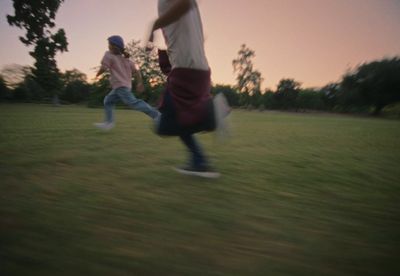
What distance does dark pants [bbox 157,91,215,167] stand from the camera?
251cm

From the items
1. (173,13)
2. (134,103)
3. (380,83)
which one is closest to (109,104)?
(134,103)

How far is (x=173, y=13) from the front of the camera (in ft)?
7.53

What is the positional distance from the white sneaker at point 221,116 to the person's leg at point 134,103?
2.66 metres

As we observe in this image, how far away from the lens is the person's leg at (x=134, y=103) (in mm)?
5121

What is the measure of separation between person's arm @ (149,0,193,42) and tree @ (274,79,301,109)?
214ft

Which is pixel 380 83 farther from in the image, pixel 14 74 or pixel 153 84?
pixel 14 74

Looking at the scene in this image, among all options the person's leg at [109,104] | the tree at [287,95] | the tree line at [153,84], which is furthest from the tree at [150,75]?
the person's leg at [109,104]

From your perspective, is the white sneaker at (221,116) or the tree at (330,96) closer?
the white sneaker at (221,116)

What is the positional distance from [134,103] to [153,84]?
152ft

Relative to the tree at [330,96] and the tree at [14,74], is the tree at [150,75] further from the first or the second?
the tree at [330,96]

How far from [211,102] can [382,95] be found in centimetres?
5526

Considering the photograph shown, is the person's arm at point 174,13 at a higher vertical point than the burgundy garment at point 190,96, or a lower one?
higher

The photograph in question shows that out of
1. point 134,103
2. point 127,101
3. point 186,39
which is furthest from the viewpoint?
point 127,101

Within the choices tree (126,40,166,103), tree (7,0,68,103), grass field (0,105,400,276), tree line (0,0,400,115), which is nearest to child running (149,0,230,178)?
grass field (0,105,400,276)
